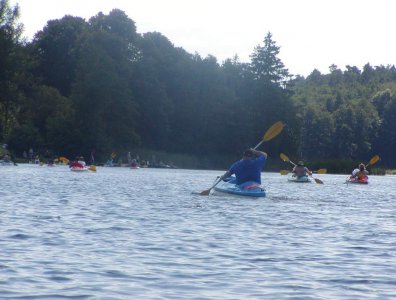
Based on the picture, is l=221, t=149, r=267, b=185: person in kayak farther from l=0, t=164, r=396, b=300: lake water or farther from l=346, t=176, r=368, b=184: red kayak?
l=346, t=176, r=368, b=184: red kayak

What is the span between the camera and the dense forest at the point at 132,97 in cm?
7712

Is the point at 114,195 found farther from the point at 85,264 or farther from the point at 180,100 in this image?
the point at 180,100

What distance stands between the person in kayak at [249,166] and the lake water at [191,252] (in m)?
3.99

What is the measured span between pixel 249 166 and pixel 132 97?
5710 centimetres

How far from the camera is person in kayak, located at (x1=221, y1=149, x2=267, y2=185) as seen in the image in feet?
81.7

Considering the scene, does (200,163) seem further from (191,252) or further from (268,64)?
(191,252)

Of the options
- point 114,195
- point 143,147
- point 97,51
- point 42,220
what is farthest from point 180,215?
point 143,147

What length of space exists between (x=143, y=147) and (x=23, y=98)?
530 inches

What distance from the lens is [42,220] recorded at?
637 inches

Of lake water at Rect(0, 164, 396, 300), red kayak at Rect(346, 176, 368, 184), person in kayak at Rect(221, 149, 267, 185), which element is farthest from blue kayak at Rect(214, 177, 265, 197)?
A: red kayak at Rect(346, 176, 368, 184)

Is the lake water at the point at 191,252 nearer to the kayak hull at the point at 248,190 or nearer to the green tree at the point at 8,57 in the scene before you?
the kayak hull at the point at 248,190

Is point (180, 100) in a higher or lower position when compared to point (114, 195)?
higher

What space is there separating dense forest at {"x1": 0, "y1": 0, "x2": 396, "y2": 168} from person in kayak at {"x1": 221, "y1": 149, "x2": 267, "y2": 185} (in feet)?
166

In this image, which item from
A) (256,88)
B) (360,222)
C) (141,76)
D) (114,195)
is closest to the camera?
(360,222)
